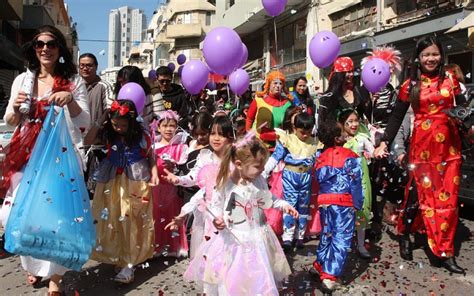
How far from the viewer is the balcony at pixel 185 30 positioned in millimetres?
45375

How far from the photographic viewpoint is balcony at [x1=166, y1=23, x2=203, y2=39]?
149ft

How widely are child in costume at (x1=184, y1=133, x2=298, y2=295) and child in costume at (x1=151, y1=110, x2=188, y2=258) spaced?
4.65 feet

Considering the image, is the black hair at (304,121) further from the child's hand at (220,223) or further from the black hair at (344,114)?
the child's hand at (220,223)

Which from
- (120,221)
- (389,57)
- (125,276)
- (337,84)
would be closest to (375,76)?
(389,57)

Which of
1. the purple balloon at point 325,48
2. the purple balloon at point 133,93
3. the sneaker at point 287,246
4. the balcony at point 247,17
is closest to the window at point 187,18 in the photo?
the balcony at point 247,17

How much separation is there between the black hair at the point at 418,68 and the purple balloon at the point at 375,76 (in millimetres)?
1595

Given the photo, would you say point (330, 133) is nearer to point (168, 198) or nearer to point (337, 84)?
point (337, 84)

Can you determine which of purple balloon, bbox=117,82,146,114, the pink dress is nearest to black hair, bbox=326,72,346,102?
the pink dress

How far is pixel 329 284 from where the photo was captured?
3436mm

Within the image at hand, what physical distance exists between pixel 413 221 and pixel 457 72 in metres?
1.45

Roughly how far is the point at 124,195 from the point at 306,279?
1.65 m

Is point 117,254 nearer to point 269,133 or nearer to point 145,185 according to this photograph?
point 145,185

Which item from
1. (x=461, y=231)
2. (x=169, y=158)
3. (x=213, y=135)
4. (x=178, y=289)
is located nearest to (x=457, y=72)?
(x=461, y=231)

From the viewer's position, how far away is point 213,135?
12.3ft
